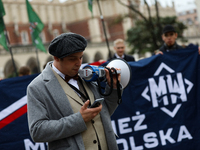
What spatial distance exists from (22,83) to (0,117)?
1.97ft

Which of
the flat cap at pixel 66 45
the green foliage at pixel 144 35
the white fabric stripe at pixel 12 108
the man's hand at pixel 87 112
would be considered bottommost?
the green foliage at pixel 144 35

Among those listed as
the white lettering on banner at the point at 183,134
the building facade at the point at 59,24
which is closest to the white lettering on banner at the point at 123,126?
the white lettering on banner at the point at 183,134

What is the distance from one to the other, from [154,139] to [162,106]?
0.53 metres

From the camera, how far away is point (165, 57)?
17.3 feet

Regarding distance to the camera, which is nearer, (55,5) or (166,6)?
(55,5)

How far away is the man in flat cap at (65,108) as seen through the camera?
7.63 ft

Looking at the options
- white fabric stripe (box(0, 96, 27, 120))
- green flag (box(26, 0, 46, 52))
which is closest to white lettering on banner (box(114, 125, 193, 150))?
white fabric stripe (box(0, 96, 27, 120))

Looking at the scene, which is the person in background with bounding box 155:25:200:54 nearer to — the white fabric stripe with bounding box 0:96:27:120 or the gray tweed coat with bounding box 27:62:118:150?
the white fabric stripe with bounding box 0:96:27:120

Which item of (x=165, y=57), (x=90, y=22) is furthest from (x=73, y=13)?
(x=165, y=57)

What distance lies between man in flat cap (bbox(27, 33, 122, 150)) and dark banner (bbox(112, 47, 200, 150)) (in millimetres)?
2496

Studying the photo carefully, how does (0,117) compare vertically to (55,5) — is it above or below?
below

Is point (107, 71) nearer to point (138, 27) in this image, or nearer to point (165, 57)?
point (165, 57)

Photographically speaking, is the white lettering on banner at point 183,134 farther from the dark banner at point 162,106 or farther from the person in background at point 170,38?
the person in background at point 170,38

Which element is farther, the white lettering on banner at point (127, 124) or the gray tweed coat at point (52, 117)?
Answer: the white lettering on banner at point (127, 124)
